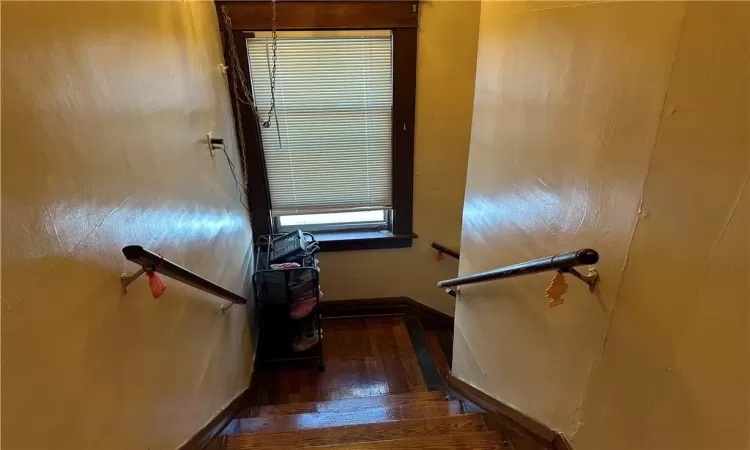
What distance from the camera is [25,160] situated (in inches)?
30.6

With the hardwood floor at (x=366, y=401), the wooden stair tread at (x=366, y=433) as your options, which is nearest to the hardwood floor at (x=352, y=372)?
the hardwood floor at (x=366, y=401)

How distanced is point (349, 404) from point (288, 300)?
2.37 ft

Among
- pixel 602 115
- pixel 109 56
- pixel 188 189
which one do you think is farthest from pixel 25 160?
pixel 602 115

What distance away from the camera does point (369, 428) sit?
2.03 meters

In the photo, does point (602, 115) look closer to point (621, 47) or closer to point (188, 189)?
point (621, 47)

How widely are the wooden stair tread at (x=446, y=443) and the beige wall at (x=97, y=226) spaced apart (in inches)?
25.7

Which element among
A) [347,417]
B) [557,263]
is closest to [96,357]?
[557,263]

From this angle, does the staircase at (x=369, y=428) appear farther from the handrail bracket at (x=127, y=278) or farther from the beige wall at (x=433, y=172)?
the beige wall at (x=433, y=172)

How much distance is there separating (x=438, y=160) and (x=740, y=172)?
2541 mm

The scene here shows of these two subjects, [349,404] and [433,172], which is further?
[433,172]

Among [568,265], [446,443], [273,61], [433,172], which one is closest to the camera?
[568,265]

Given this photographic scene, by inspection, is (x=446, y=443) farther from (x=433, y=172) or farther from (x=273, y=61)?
(x=273, y=61)

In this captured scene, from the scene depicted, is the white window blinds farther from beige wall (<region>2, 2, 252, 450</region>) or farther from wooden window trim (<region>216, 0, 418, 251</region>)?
beige wall (<region>2, 2, 252, 450</region>)

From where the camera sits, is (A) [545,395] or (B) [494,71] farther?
(B) [494,71]
